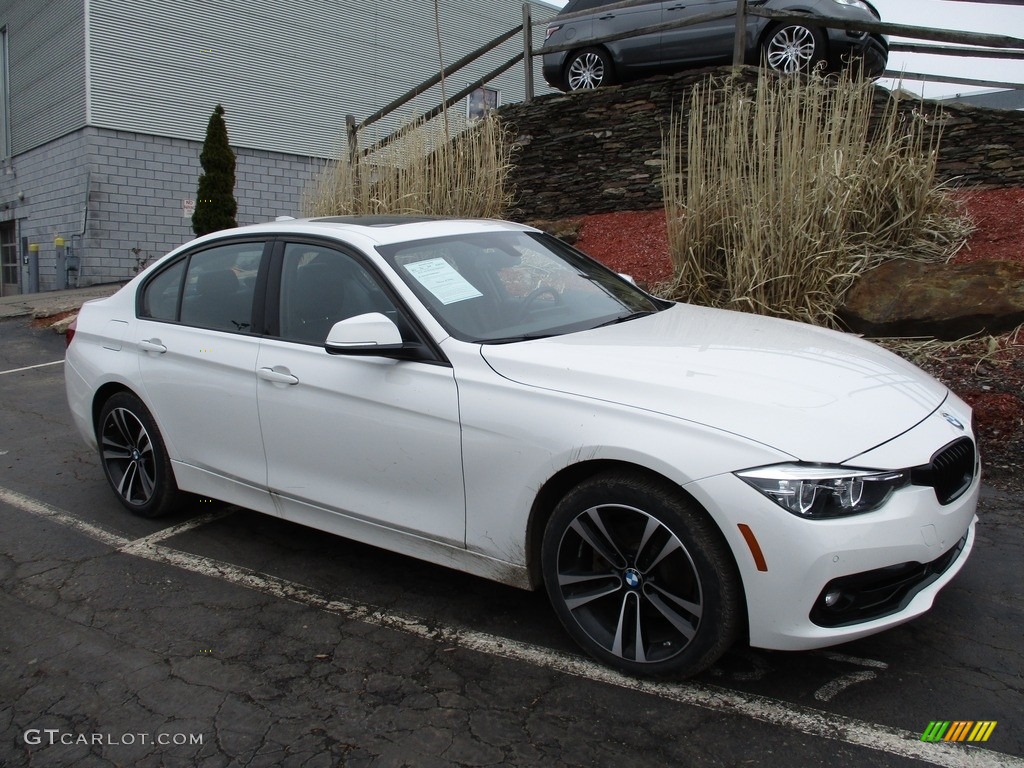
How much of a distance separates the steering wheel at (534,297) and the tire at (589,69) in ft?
27.1

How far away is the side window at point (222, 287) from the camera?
4.19 metres

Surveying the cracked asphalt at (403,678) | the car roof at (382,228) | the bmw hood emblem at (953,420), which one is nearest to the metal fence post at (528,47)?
the car roof at (382,228)

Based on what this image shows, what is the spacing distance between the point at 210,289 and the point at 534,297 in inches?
67.2

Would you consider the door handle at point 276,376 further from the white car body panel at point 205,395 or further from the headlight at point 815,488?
the headlight at point 815,488

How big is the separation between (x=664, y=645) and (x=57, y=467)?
15.0 feet

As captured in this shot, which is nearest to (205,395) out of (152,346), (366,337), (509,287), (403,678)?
(152,346)

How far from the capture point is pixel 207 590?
12.8ft

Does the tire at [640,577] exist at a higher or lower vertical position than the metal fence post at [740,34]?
lower

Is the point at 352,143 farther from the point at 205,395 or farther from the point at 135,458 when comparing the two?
the point at 205,395

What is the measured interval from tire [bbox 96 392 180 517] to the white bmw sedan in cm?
2

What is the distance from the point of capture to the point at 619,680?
9.89ft

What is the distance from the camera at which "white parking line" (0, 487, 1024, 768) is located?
2.59 m

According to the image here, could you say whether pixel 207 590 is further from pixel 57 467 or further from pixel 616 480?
pixel 57 467

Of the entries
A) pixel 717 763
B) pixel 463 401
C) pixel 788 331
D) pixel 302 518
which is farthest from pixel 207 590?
pixel 788 331
